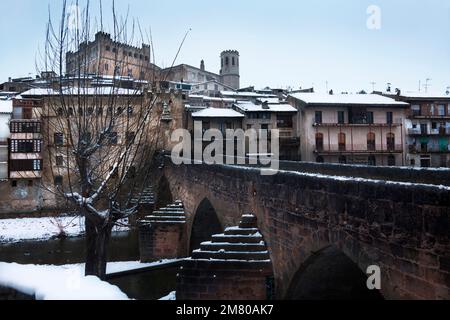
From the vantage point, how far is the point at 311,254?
6.38 meters

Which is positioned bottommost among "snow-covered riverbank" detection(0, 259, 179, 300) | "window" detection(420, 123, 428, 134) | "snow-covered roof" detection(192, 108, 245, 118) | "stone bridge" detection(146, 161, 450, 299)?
"snow-covered riverbank" detection(0, 259, 179, 300)

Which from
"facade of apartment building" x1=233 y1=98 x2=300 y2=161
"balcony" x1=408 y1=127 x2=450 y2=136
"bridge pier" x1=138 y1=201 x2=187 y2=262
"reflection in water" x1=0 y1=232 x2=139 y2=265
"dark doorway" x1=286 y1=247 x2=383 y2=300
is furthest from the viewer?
"balcony" x1=408 y1=127 x2=450 y2=136

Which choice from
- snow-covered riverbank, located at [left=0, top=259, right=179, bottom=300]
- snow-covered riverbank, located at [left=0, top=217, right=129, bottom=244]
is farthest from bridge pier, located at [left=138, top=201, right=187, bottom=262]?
snow-covered riverbank, located at [left=0, top=259, right=179, bottom=300]

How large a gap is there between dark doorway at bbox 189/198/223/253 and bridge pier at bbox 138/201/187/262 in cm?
61

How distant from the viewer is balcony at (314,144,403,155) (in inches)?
1458

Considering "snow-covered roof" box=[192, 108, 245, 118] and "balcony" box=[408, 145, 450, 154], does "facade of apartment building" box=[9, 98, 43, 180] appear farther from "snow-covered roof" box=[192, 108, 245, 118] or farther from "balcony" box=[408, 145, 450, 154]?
"balcony" box=[408, 145, 450, 154]

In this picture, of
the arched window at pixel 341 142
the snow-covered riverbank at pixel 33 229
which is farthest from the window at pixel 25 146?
the arched window at pixel 341 142

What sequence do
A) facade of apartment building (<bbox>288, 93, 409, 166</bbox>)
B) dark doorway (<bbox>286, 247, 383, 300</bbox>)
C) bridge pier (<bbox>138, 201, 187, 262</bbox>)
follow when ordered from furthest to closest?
facade of apartment building (<bbox>288, 93, 409, 166</bbox>)
bridge pier (<bbox>138, 201, 187, 262</bbox>)
dark doorway (<bbox>286, 247, 383, 300</bbox>)

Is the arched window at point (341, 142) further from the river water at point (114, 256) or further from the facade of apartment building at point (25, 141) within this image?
the facade of apartment building at point (25, 141)

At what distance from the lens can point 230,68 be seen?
A: 261 feet

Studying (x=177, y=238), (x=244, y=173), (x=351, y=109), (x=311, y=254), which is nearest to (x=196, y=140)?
(x=351, y=109)

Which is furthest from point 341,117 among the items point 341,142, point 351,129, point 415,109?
point 415,109
